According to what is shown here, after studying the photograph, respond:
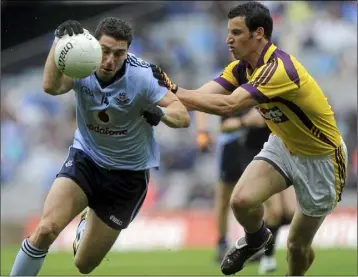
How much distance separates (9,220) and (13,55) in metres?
4.83

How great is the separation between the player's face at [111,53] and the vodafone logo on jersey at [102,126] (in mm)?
353

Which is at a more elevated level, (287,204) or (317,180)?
(317,180)

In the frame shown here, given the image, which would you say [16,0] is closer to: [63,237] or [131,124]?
[63,237]

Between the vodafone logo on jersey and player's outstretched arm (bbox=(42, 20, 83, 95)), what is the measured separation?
35cm

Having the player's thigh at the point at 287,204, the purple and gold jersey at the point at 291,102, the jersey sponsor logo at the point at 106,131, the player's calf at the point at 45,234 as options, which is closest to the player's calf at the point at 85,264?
the player's calf at the point at 45,234

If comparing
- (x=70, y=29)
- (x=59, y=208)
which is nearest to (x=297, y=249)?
(x=59, y=208)

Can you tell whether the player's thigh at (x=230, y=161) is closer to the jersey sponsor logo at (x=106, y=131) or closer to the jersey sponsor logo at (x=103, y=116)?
the jersey sponsor logo at (x=106, y=131)

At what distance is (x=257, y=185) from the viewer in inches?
328

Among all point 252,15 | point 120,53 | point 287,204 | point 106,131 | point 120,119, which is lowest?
point 287,204

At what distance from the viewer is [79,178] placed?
26.5ft

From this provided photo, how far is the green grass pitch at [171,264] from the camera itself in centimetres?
1157

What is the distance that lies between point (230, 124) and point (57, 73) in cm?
418

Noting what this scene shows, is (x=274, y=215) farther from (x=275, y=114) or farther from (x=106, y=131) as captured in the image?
(x=106, y=131)

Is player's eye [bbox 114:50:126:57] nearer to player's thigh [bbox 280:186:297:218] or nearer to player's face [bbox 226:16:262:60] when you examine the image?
player's face [bbox 226:16:262:60]
